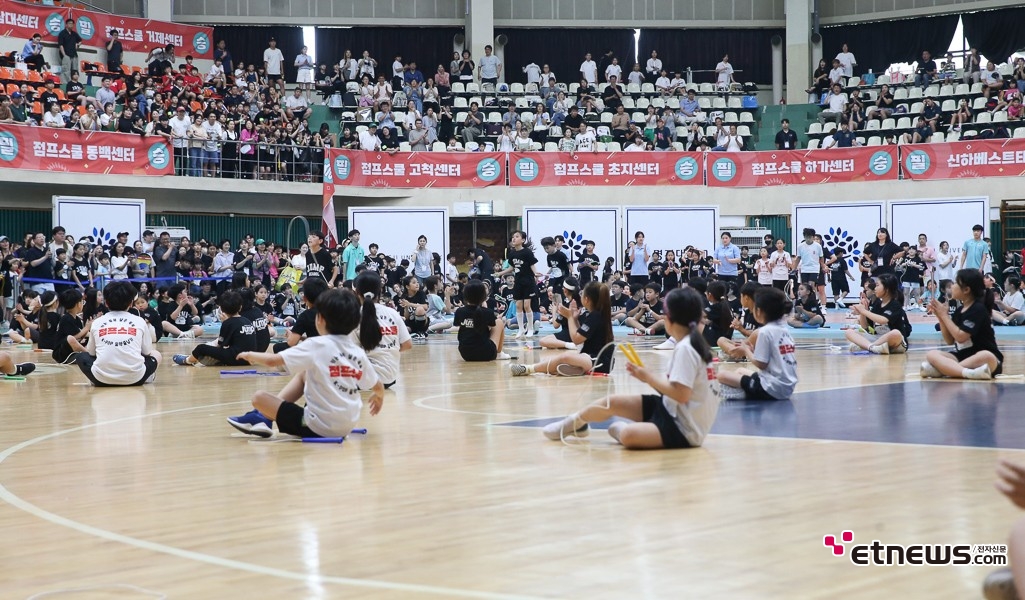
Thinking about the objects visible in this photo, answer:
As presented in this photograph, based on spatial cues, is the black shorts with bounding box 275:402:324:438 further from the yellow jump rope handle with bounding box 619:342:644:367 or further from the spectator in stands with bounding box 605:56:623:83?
the spectator in stands with bounding box 605:56:623:83

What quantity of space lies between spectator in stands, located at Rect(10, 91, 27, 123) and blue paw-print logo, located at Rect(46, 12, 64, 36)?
544 centimetres

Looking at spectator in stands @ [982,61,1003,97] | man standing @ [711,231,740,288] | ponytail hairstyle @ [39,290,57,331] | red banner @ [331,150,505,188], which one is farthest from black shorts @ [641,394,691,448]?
spectator in stands @ [982,61,1003,97]

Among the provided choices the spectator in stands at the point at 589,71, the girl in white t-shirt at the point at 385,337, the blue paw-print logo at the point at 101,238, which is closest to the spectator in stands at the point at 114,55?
the blue paw-print logo at the point at 101,238

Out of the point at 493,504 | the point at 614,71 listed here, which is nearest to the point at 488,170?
the point at 614,71

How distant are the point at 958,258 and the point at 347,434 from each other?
21945mm

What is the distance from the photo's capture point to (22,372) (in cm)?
1330

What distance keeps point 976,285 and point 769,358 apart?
8.50 ft

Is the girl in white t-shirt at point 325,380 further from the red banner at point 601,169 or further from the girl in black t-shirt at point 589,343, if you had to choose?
the red banner at point 601,169

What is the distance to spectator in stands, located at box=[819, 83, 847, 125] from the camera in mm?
33031

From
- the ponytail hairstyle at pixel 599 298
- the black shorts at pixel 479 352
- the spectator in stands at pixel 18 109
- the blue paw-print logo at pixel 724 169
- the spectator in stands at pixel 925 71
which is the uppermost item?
the spectator in stands at pixel 925 71

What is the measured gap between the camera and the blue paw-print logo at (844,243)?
92.4 feet

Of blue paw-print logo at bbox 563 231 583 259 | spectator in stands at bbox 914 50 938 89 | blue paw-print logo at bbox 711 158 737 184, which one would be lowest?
blue paw-print logo at bbox 563 231 583 259

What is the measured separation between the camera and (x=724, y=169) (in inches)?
1210

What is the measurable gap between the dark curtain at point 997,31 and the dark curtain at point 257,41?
21.7m
